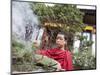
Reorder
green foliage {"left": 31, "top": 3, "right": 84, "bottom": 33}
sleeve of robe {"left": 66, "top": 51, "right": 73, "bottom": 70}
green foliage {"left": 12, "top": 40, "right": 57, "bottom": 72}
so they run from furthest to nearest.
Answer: sleeve of robe {"left": 66, "top": 51, "right": 73, "bottom": 70}, green foliage {"left": 31, "top": 3, "right": 84, "bottom": 33}, green foliage {"left": 12, "top": 40, "right": 57, "bottom": 72}

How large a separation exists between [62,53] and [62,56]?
0.03 metres

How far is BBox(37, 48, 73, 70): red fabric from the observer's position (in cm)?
222

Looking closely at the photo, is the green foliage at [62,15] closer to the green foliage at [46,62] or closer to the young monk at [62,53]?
the young monk at [62,53]

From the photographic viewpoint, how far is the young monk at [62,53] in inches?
88.2

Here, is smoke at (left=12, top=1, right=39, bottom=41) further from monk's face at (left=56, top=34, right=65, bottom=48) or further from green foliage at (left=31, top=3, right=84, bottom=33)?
monk's face at (left=56, top=34, right=65, bottom=48)

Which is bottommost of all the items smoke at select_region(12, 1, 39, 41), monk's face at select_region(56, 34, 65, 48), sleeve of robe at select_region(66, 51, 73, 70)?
sleeve of robe at select_region(66, 51, 73, 70)

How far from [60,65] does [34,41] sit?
Answer: 0.39m

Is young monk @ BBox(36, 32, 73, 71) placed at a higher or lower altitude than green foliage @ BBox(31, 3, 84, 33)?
lower

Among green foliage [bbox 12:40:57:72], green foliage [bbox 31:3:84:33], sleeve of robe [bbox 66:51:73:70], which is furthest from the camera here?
sleeve of robe [bbox 66:51:73:70]

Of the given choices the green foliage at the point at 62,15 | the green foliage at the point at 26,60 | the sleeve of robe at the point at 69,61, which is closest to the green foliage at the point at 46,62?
the green foliage at the point at 26,60

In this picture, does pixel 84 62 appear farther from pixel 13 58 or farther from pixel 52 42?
pixel 13 58

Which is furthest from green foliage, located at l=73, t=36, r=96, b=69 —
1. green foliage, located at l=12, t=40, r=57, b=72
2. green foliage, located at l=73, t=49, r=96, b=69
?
green foliage, located at l=12, t=40, r=57, b=72

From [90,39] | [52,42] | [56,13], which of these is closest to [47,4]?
[56,13]

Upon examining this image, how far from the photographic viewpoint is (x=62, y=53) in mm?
2275
